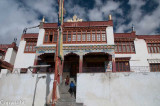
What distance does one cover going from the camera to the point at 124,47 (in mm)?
20922

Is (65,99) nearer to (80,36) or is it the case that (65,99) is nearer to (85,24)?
(80,36)

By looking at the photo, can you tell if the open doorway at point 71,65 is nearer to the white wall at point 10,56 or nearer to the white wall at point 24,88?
the white wall at point 24,88

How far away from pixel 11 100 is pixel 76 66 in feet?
30.2

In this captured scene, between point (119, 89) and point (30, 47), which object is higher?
point (30, 47)

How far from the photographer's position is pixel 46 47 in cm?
1798

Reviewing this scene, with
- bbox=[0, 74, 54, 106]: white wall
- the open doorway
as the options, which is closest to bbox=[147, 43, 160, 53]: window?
the open doorway

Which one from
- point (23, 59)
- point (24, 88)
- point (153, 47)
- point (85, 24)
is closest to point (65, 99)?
point (24, 88)

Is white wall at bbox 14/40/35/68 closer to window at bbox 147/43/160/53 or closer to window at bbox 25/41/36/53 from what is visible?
window at bbox 25/41/36/53

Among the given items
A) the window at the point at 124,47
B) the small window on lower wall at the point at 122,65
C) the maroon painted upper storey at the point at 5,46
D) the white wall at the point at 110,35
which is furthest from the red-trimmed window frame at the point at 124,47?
the maroon painted upper storey at the point at 5,46

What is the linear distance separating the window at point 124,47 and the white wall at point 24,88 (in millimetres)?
11024

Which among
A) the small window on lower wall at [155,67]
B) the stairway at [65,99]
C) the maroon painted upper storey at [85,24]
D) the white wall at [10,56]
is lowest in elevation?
the stairway at [65,99]

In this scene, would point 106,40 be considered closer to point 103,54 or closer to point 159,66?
point 103,54

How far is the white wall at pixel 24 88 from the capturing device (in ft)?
46.2

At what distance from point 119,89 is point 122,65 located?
274 inches
